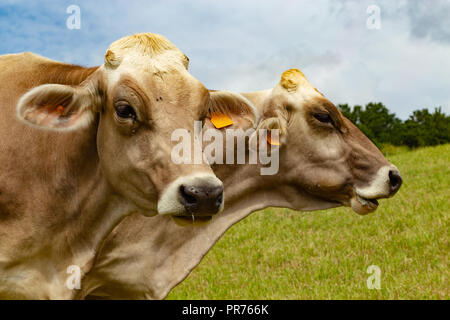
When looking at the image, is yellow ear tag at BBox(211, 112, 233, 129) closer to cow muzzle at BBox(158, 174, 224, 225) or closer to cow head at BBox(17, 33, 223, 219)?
cow head at BBox(17, 33, 223, 219)

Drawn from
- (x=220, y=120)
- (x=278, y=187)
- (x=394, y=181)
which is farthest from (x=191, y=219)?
(x=394, y=181)

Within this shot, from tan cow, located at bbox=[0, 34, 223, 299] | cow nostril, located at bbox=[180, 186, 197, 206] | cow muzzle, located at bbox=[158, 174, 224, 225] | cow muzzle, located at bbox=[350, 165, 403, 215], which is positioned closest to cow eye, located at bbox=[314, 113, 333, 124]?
cow muzzle, located at bbox=[350, 165, 403, 215]

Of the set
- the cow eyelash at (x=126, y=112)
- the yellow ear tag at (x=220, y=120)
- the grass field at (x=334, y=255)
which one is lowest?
the grass field at (x=334, y=255)

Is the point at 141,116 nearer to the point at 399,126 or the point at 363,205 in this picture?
the point at 363,205

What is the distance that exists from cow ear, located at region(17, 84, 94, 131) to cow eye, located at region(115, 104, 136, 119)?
15.9 inches

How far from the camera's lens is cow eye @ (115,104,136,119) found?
3424 mm

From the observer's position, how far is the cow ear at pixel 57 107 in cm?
360

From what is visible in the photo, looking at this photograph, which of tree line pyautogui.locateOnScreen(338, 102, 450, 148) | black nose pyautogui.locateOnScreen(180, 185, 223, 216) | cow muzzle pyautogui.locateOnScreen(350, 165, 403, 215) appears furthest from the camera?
tree line pyautogui.locateOnScreen(338, 102, 450, 148)

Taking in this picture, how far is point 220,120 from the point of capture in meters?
4.71

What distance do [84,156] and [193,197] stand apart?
1.28 m

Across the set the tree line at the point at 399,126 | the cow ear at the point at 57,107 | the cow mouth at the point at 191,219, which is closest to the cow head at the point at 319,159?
the cow ear at the point at 57,107

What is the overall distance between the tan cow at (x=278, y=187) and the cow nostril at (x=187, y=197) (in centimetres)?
177

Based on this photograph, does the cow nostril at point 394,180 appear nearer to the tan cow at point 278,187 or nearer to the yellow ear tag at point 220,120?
the tan cow at point 278,187

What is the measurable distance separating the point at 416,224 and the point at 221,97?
19.8ft
